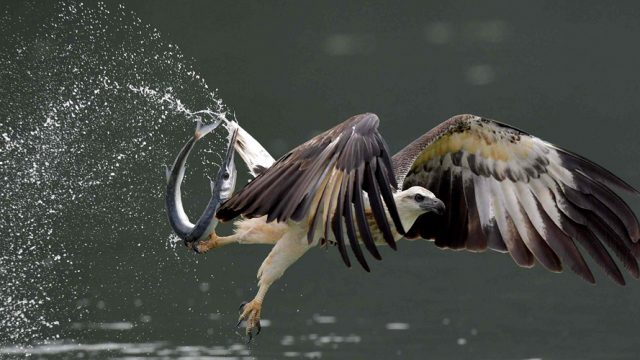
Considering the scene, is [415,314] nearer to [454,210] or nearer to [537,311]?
[537,311]

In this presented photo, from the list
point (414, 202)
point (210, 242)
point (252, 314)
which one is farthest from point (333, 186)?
point (210, 242)

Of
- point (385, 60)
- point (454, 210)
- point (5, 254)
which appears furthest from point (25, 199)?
point (385, 60)

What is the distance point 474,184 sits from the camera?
363 inches

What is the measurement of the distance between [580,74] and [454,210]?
8651mm

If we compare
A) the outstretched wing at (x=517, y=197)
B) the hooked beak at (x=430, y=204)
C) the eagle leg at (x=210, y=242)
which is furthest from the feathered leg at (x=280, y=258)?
the outstretched wing at (x=517, y=197)

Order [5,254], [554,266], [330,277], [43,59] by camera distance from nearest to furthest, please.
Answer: [554,266] < [5,254] < [330,277] < [43,59]

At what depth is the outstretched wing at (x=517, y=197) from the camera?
8828mm

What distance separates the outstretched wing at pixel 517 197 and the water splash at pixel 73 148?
1.81 meters

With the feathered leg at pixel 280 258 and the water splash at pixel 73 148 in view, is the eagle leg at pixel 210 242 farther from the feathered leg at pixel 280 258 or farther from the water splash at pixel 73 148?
the water splash at pixel 73 148

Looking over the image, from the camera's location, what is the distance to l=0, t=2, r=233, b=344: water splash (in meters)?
11.0

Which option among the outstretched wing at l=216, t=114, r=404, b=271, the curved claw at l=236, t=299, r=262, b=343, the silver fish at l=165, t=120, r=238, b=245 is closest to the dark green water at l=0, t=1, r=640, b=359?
the silver fish at l=165, t=120, r=238, b=245

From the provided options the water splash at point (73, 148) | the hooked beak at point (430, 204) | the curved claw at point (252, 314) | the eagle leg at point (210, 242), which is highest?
Answer: the water splash at point (73, 148)

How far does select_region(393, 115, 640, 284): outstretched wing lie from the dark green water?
5.18 feet

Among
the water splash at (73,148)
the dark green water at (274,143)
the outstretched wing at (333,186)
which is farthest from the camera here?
the water splash at (73,148)
